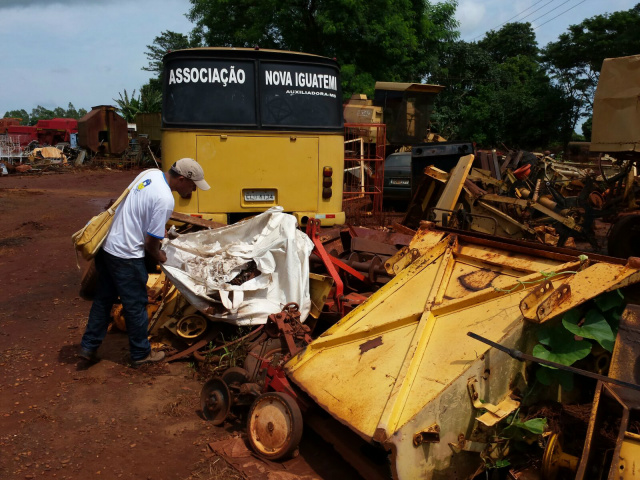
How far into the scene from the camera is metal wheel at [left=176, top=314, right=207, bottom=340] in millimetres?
4812

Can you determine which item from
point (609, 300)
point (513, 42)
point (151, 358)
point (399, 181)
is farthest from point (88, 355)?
point (513, 42)

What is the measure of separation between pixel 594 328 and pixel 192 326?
3.11 m

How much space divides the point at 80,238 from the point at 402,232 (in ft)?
9.93

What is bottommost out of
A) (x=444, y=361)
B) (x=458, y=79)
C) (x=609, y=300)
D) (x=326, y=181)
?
(x=444, y=361)

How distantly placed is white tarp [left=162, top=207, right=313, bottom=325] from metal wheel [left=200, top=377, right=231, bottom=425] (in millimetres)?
692

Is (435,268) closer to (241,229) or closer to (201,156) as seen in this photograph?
(241,229)

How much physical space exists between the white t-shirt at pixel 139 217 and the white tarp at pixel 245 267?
0.36 meters

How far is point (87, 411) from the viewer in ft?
12.9

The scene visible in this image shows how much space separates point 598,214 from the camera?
8.07 meters

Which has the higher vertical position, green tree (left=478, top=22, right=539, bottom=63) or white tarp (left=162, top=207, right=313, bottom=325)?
green tree (left=478, top=22, right=539, bottom=63)

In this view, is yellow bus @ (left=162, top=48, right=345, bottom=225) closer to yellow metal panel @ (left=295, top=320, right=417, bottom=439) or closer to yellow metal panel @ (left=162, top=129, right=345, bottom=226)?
yellow metal panel @ (left=162, top=129, right=345, bottom=226)

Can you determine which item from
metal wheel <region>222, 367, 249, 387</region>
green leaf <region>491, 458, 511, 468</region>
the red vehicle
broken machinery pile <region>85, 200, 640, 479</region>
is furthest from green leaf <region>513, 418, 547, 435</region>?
the red vehicle

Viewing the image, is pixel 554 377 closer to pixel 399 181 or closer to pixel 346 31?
pixel 399 181

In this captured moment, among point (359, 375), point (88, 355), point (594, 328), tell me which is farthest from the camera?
point (88, 355)
